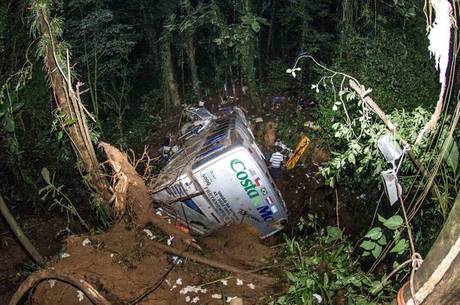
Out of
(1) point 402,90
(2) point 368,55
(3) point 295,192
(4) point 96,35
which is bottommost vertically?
(3) point 295,192

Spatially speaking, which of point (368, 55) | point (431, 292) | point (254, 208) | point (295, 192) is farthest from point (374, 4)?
point (431, 292)

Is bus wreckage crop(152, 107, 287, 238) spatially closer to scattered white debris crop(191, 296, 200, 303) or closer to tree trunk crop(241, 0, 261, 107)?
scattered white debris crop(191, 296, 200, 303)

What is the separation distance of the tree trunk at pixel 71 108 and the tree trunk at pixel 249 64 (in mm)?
4785

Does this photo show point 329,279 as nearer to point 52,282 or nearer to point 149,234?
point 149,234

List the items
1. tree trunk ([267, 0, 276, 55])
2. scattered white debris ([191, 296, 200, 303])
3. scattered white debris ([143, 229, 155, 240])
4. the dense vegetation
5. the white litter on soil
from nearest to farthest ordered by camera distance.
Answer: the dense vegetation
scattered white debris ([191, 296, 200, 303])
the white litter on soil
scattered white debris ([143, 229, 155, 240])
tree trunk ([267, 0, 276, 55])

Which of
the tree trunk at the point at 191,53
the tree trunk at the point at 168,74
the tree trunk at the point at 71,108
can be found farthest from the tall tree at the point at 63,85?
the tree trunk at the point at 168,74

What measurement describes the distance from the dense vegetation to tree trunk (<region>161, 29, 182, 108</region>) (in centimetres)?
2

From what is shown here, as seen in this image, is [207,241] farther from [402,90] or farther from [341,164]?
[402,90]

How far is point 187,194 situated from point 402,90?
4.03m

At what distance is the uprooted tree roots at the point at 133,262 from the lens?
399 centimetres

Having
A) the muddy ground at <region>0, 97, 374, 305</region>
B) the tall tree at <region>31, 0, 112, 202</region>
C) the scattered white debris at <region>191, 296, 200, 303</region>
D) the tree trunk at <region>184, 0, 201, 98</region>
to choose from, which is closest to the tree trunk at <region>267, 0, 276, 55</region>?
the tree trunk at <region>184, 0, 201, 98</region>

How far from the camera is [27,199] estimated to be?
7.02 meters

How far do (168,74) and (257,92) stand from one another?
7.08ft

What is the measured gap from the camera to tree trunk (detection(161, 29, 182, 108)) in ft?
31.6
